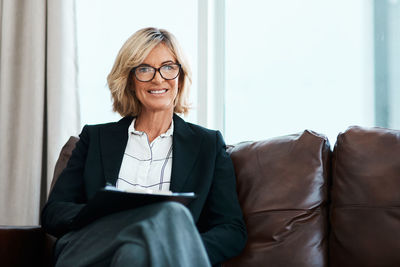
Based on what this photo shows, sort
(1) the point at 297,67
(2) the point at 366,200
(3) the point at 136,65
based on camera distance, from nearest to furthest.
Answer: (2) the point at 366,200, (3) the point at 136,65, (1) the point at 297,67

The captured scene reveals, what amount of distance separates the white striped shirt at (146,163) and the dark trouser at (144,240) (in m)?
0.54

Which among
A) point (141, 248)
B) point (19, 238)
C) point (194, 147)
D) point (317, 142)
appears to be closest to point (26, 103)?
point (19, 238)

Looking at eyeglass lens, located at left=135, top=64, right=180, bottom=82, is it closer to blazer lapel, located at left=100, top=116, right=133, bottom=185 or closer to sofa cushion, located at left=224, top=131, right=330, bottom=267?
blazer lapel, located at left=100, top=116, right=133, bottom=185

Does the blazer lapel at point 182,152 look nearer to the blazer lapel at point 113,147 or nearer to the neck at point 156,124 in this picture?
the neck at point 156,124

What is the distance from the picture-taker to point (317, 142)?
1.83 m

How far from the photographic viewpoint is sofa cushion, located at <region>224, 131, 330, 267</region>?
171 centimetres

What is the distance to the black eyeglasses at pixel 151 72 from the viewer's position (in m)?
1.99

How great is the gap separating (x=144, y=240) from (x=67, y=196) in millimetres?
822

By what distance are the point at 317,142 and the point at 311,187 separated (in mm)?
171

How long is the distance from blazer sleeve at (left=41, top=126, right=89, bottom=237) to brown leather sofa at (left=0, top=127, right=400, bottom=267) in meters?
0.17

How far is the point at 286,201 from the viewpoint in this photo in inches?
69.7

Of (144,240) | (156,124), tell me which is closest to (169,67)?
(156,124)

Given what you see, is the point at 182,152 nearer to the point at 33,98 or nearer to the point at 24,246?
the point at 24,246

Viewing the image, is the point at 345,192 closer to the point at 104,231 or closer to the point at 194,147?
the point at 194,147
